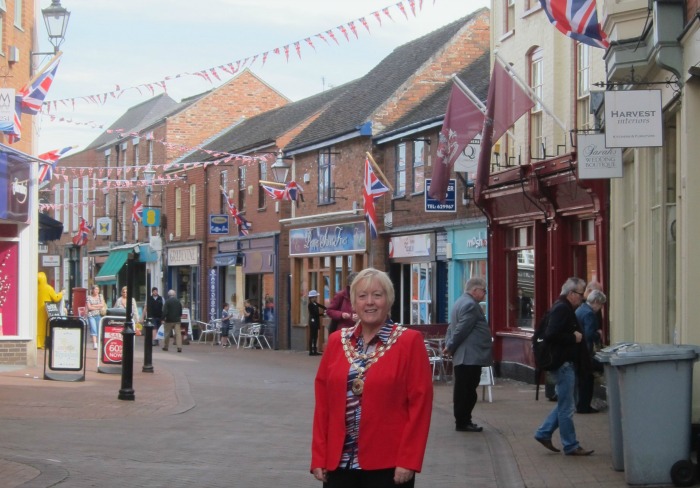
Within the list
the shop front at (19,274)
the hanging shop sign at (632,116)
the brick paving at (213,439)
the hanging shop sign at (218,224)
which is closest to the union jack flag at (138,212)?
the hanging shop sign at (218,224)

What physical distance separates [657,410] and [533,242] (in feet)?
45.1

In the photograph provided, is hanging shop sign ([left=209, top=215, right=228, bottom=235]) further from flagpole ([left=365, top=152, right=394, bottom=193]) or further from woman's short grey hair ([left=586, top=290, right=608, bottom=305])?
woman's short grey hair ([left=586, top=290, right=608, bottom=305])

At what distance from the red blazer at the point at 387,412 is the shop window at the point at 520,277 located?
58.2ft

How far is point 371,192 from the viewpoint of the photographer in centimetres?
3041

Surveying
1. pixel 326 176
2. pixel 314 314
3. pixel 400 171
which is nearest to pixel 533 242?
pixel 400 171

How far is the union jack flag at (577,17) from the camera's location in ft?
49.3

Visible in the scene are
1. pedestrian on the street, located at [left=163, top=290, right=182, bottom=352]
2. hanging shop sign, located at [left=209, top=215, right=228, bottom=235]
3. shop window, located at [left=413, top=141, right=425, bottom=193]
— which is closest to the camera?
shop window, located at [left=413, top=141, right=425, bottom=193]

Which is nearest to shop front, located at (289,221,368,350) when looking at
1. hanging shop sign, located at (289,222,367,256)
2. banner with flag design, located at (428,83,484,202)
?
hanging shop sign, located at (289,222,367,256)

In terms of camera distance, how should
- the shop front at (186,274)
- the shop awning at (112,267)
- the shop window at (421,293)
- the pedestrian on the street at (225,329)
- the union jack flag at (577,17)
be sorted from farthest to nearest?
1. the shop awning at (112,267)
2. the shop front at (186,274)
3. the pedestrian on the street at (225,329)
4. the shop window at (421,293)
5. the union jack flag at (577,17)

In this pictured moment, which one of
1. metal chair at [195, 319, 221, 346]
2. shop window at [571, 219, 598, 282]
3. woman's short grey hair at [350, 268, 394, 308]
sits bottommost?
metal chair at [195, 319, 221, 346]

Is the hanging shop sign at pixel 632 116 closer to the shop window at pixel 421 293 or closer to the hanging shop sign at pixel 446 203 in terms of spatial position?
the hanging shop sign at pixel 446 203

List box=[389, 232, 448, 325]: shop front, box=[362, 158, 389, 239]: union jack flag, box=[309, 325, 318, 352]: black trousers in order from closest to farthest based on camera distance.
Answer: box=[389, 232, 448, 325]: shop front → box=[362, 158, 389, 239]: union jack flag → box=[309, 325, 318, 352]: black trousers

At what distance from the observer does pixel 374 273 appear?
242 inches

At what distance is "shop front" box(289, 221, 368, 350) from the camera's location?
115 ft
